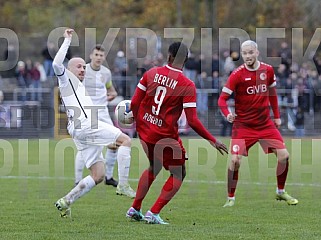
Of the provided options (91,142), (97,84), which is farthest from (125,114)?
(97,84)

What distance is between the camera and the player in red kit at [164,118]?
32.4ft

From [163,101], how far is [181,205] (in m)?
2.40

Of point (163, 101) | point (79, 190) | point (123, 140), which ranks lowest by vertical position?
→ point (79, 190)

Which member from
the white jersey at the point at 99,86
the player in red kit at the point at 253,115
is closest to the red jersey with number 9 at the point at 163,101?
the player in red kit at the point at 253,115

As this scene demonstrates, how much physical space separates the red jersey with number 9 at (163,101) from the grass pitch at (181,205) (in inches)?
43.6

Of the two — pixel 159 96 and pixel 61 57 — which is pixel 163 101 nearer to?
pixel 159 96

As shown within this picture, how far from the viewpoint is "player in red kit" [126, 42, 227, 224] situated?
32.4 ft

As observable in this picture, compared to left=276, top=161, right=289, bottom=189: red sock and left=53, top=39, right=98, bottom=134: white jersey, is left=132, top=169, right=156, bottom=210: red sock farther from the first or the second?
left=276, top=161, right=289, bottom=189: red sock

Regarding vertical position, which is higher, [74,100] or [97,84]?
[97,84]

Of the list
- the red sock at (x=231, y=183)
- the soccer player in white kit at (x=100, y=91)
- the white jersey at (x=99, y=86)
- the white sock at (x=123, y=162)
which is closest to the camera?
the red sock at (x=231, y=183)

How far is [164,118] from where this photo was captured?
10047 mm

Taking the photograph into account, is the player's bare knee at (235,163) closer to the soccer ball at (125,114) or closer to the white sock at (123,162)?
the white sock at (123,162)

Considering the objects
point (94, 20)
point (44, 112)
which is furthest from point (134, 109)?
point (94, 20)

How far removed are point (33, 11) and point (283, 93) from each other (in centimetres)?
1836
